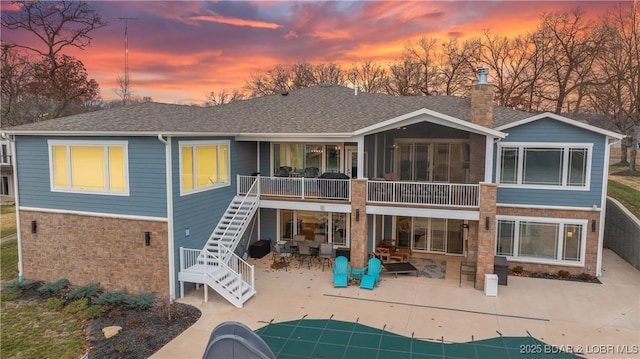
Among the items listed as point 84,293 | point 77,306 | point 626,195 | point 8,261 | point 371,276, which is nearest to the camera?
point 77,306

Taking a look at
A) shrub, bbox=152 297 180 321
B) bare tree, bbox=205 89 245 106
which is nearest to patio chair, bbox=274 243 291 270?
shrub, bbox=152 297 180 321

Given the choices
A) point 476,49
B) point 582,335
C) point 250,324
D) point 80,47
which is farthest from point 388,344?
point 476,49

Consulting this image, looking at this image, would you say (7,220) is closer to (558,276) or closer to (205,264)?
(205,264)

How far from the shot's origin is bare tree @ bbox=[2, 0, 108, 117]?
93.8ft

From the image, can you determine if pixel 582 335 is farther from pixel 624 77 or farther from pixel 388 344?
pixel 624 77

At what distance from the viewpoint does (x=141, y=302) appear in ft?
39.2

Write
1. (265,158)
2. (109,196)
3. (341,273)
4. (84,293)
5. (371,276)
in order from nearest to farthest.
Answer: (84,293) → (109,196) → (371,276) → (341,273) → (265,158)

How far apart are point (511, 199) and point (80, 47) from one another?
102ft

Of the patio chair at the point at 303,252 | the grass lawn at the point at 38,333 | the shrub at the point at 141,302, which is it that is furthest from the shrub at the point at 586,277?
the grass lawn at the point at 38,333

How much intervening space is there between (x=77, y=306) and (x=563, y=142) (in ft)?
55.9

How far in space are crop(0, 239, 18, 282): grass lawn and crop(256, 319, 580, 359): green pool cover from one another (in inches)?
429

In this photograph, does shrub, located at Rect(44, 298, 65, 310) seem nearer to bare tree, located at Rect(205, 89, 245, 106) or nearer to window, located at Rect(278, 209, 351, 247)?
window, located at Rect(278, 209, 351, 247)

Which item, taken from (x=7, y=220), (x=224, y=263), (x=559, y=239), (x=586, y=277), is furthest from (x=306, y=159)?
(x=7, y=220)

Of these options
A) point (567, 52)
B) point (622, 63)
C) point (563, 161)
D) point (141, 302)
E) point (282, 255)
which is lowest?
point (141, 302)
